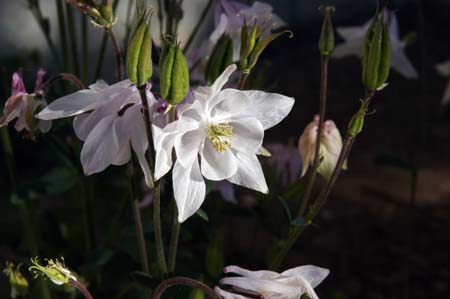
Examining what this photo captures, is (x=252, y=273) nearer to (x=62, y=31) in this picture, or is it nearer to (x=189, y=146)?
(x=189, y=146)

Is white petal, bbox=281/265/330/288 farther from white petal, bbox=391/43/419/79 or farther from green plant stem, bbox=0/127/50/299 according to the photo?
white petal, bbox=391/43/419/79

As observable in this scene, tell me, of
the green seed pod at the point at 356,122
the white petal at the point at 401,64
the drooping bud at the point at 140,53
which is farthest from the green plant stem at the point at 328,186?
the white petal at the point at 401,64

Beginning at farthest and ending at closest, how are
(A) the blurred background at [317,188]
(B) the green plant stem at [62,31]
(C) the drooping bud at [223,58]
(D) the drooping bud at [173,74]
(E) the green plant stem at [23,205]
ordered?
(A) the blurred background at [317,188], (B) the green plant stem at [62,31], (E) the green plant stem at [23,205], (C) the drooping bud at [223,58], (D) the drooping bud at [173,74]

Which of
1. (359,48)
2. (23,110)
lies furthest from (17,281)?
(359,48)

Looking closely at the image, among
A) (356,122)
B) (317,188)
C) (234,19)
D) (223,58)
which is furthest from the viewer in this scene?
(317,188)

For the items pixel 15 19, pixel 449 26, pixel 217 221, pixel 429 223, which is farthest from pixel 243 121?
pixel 449 26

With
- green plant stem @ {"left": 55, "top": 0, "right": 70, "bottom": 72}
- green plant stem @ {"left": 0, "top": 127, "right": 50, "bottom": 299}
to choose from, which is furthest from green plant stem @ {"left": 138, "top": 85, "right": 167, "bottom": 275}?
green plant stem @ {"left": 55, "top": 0, "right": 70, "bottom": 72}

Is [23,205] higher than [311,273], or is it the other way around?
[311,273]

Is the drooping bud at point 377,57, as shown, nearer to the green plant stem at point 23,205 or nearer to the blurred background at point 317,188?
the blurred background at point 317,188
